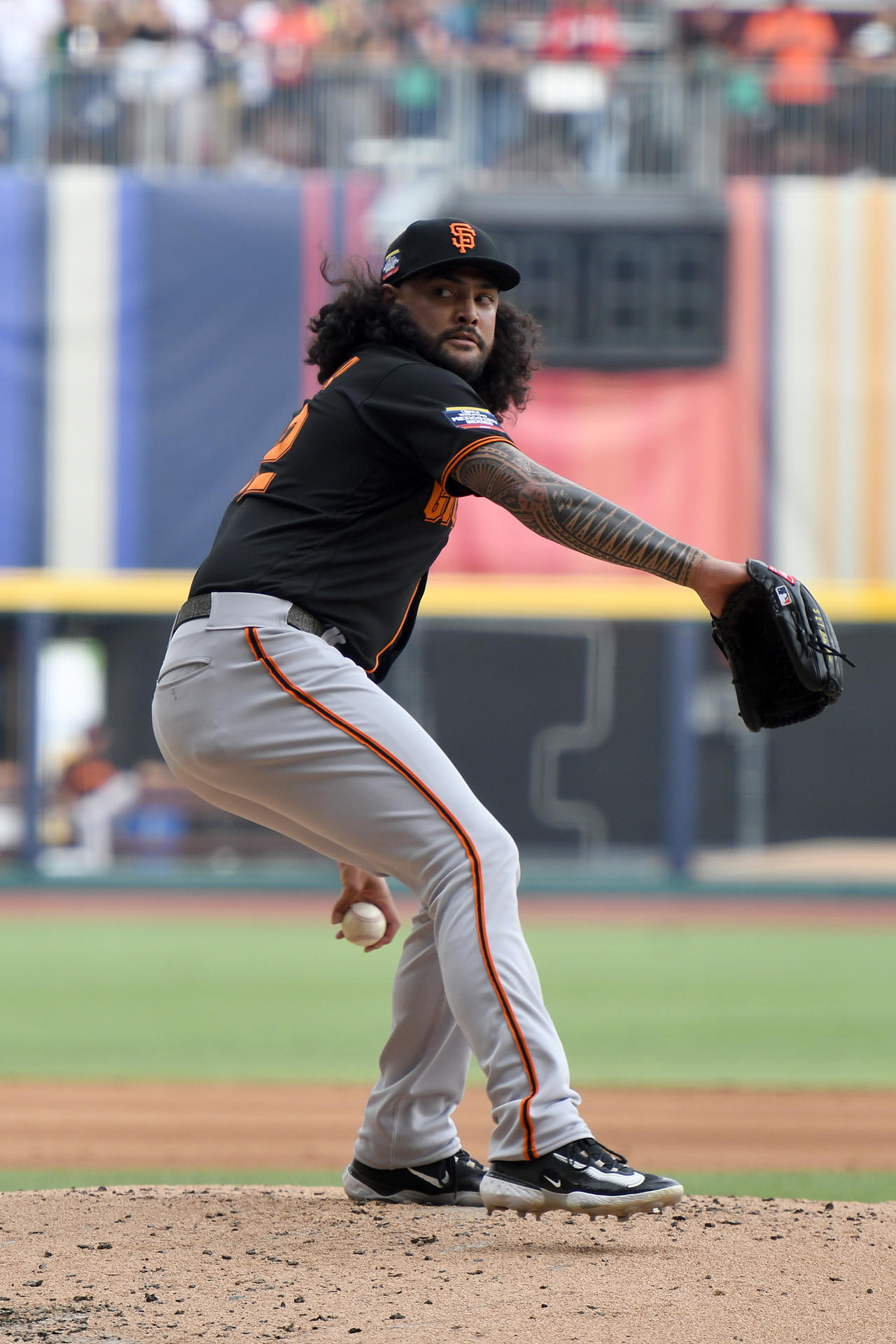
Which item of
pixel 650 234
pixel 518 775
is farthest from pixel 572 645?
pixel 650 234

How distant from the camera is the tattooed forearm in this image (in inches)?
106

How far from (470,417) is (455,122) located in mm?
12111

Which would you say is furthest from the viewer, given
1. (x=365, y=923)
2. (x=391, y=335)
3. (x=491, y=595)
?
(x=491, y=595)

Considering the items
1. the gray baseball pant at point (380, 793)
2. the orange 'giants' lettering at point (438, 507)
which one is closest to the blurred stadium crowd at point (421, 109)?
the orange 'giants' lettering at point (438, 507)

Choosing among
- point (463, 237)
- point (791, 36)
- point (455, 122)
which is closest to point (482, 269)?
point (463, 237)

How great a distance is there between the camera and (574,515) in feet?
8.88

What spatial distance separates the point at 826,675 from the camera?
271 cm

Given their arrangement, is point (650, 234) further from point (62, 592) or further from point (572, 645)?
point (62, 592)

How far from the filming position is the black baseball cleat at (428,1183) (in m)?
3.26

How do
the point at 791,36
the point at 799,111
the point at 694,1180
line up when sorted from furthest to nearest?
the point at 791,36
the point at 799,111
the point at 694,1180

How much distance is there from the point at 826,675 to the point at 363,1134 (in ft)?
4.59

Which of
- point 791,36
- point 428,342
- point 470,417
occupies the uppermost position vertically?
point 791,36

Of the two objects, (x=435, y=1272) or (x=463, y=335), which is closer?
(x=435, y=1272)

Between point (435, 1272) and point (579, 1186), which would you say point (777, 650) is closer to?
point (579, 1186)
